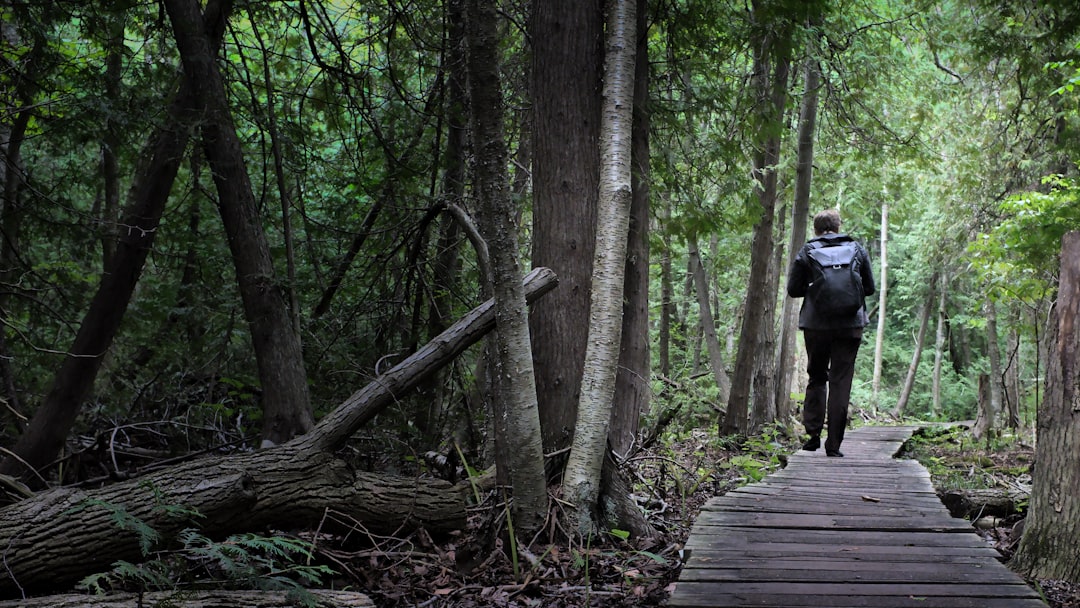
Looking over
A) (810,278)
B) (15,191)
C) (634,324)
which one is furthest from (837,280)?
(15,191)

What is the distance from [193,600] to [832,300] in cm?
598

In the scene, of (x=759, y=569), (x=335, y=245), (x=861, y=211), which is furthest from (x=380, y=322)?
(x=861, y=211)

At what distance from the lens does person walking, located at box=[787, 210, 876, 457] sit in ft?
24.2

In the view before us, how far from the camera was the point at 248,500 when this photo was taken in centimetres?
453

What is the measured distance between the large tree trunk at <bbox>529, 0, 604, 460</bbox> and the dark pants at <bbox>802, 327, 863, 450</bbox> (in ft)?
10.0

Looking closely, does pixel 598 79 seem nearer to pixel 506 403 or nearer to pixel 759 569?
pixel 506 403

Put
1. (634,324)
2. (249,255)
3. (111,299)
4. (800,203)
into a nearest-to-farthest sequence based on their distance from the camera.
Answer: (249,255)
(111,299)
(634,324)
(800,203)

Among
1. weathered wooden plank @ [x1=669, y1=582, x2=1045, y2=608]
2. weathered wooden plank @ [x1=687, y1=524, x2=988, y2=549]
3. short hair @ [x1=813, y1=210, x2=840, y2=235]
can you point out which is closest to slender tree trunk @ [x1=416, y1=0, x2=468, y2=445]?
weathered wooden plank @ [x1=687, y1=524, x2=988, y2=549]

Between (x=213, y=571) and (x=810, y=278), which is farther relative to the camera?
(x=810, y=278)

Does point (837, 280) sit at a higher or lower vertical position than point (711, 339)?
higher

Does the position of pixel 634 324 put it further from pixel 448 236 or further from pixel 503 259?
pixel 503 259

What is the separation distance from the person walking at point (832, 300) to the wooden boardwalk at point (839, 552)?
1.26m

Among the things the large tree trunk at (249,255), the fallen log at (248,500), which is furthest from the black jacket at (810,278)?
the large tree trunk at (249,255)

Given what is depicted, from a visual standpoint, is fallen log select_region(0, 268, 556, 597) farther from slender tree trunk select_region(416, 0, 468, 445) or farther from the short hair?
the short hair
